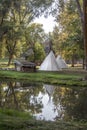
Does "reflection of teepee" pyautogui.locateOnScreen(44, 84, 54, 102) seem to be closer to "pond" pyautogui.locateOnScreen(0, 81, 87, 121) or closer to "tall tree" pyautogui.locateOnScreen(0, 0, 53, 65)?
"pond" pyautogui.locateOnScreen(0, 81, 87, 121)

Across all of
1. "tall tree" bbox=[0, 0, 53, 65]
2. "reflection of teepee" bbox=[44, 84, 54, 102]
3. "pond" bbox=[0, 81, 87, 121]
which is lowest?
"reflection of teepee" bbox=[44, 84, 54, 102]

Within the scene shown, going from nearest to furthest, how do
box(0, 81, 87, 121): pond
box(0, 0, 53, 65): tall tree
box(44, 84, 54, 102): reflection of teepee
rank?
box(0, 81, 87, 121): pond, box(44, 84, 54, 102): reflection of teepee, box(0, 0, 53, 65): tall tree

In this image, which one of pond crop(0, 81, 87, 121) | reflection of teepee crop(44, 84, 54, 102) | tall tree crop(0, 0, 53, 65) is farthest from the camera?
tall tree crop(0, 0, 53, 65)

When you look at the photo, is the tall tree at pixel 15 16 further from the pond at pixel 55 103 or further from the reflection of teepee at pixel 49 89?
the pond at pixel 55 103

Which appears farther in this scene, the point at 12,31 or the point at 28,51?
the point at 28,51

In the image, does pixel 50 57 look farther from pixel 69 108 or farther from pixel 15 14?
pixel 69 108

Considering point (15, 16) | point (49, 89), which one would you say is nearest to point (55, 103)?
point (49, 89)

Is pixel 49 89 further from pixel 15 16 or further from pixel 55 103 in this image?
pixel 15 16

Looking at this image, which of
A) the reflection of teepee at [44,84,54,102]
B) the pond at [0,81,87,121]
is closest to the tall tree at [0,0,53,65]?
the reflection of teepee at [44,84,54,102]

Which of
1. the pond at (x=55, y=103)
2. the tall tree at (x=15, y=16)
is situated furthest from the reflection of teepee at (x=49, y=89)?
the tall tree at (x=15, y=16)

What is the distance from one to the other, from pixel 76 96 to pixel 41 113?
8936 mm

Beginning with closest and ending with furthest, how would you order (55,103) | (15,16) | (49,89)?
(55,103) → (49,89) → (15,16)

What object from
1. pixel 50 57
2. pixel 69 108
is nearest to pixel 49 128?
pixel 69 108

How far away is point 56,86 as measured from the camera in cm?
3353
